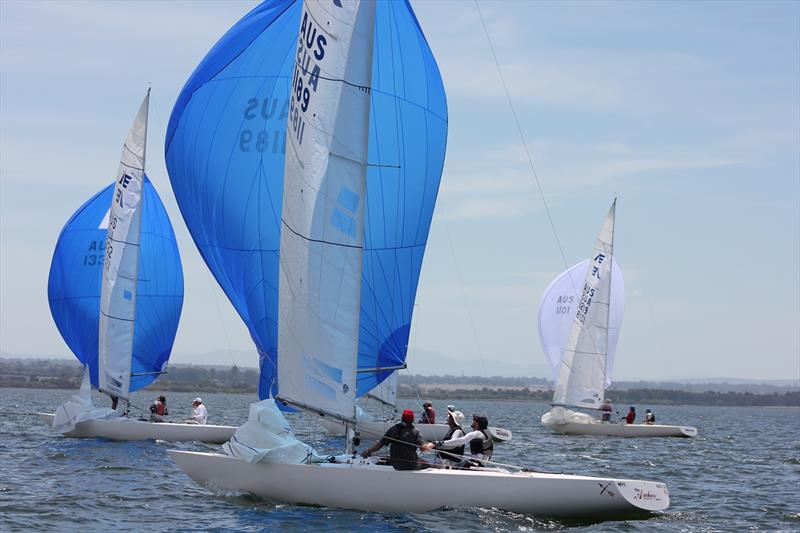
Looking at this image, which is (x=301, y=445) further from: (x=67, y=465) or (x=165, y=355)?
(x=165, y=355)

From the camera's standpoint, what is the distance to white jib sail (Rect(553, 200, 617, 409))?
3756cm

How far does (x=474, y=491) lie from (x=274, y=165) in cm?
872

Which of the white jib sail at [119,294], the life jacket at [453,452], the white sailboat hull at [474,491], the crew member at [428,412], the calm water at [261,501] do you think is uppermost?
the white jib sail at [119,294]

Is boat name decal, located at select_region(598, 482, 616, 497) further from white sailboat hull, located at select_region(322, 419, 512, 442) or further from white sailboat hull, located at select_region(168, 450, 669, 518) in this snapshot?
white sailboat hull, located at select_region(322, 419, 512, 442)

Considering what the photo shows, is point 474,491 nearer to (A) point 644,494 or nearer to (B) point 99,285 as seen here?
(A) point 644,494

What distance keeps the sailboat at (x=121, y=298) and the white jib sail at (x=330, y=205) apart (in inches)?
372

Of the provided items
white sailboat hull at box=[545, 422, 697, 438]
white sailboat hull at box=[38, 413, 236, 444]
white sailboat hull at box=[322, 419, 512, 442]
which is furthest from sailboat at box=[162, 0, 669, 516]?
white sailboat hull at box=[545, 422, 697, 438]

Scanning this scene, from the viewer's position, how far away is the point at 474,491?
1352 centimetres

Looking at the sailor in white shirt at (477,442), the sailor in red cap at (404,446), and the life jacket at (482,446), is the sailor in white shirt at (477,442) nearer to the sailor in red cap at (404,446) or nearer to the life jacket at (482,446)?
the life jacket at (482,446)

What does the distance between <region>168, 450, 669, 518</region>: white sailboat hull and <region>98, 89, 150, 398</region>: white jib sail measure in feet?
41.7

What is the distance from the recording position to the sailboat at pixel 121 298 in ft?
79.9

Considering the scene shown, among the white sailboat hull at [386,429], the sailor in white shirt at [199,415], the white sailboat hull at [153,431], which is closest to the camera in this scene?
the white sailboat hull at [153,431]

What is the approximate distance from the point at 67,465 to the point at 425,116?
868 cm

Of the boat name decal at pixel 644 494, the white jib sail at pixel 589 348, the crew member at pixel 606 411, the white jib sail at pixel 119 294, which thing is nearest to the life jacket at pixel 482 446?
the boat name decal at pixel 644 494
